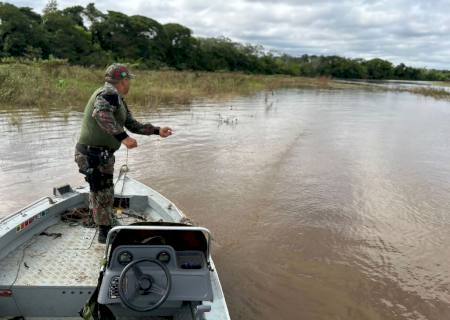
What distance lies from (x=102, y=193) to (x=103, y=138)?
54 centimetres

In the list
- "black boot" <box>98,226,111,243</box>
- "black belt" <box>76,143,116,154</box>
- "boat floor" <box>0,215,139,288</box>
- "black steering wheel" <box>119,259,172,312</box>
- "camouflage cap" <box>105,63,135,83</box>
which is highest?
"camouflage cap" <box>105,63,135,83</box>

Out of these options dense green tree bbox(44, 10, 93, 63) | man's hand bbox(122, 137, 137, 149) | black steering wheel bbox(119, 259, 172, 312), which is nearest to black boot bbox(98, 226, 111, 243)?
man's hand bbox(122, 137, 137, 149)

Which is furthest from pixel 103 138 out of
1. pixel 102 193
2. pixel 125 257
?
pixel 125 257

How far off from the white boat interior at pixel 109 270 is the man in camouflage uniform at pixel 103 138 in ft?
1.45

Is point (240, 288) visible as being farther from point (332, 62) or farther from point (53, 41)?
point (332, 62)

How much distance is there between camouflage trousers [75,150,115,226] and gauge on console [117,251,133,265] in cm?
118

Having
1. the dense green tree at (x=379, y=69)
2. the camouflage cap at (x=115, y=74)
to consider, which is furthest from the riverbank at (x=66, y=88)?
the dense green tree at (x=379, y=69)

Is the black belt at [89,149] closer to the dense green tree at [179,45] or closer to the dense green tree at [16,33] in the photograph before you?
the dense green tree at [16,33]

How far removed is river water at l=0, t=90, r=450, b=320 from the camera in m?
4.60

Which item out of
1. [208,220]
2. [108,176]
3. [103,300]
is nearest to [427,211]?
[208,220]

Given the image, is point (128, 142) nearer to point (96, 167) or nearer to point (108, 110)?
point (108, 110)

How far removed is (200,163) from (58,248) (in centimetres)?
542

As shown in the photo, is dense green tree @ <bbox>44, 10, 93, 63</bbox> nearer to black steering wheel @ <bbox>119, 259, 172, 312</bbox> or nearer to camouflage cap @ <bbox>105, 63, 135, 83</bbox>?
camouflage cap @ <bbox>105, 63, 135, 83</bbox>

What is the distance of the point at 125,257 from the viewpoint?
113 inches
